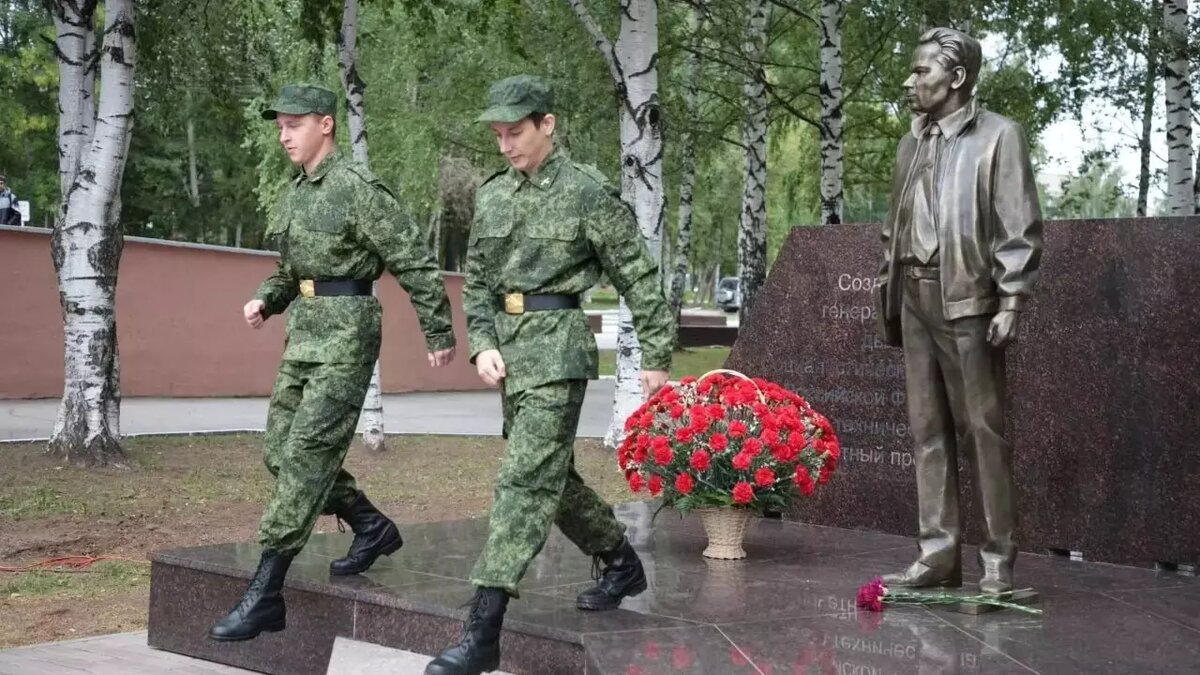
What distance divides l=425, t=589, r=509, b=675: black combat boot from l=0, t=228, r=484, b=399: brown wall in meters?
14.4

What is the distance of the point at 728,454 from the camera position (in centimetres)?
756

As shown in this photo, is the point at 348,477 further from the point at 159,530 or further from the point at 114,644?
the point at 159,530

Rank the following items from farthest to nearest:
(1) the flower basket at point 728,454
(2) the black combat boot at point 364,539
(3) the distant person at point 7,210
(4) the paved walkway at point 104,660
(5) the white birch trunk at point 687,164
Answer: (5) the white birch trunk at point 687,164 → (3) the distant person at point 7,210 → (1) the flower basket at point 728,454 → (2) the black combat boot at point 364,539 → (4) the paved walkway at point 104,660

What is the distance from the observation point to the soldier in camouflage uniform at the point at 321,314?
6.54 m

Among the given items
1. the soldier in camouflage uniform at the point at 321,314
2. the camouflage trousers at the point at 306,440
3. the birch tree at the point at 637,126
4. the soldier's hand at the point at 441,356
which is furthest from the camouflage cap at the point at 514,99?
the birch tree at the point at 637,126

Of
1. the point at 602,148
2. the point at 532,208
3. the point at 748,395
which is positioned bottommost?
the point at 748,395

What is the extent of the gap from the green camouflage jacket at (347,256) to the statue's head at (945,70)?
204 centimetres

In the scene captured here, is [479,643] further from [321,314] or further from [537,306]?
[321,314]

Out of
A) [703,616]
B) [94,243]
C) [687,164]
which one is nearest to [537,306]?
[703,616]

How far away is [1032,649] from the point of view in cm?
593

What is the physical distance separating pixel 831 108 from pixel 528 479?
1398 centimetres

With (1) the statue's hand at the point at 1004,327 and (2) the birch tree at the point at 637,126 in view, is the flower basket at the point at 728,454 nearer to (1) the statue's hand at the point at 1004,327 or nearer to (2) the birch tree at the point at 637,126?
(1) the statue's hand at the point at 1004,327

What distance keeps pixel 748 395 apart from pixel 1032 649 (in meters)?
2.17

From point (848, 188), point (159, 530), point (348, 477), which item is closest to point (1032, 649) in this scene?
point (348, 477)
